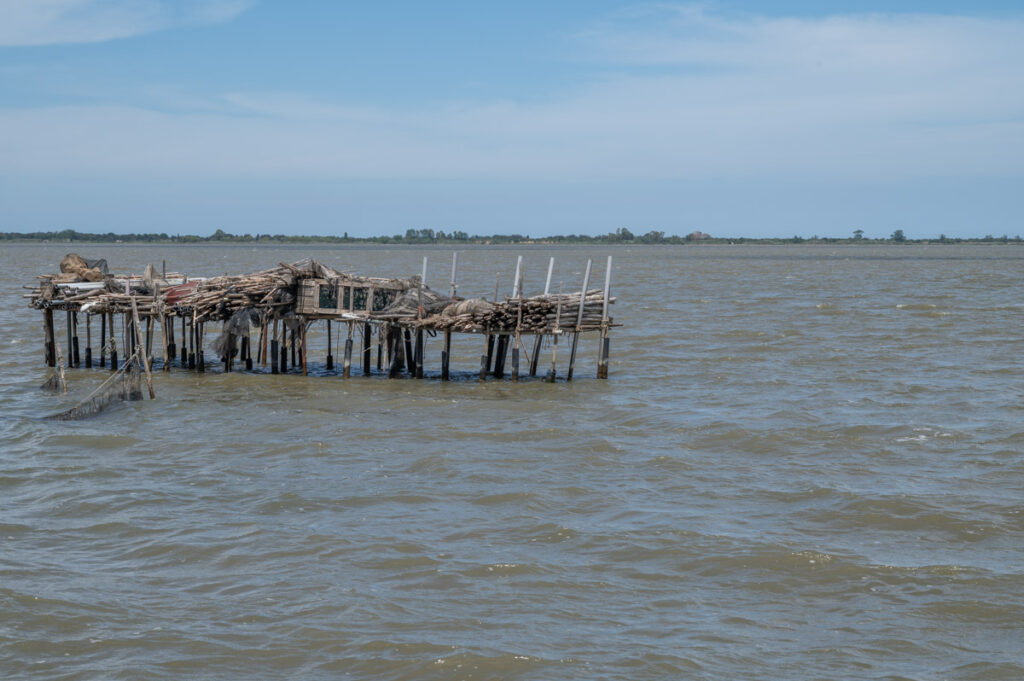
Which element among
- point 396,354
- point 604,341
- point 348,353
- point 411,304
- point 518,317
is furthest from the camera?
point 396,354

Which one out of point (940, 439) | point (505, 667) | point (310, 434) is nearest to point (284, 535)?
point (505, 667)

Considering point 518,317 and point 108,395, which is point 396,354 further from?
point 108,395

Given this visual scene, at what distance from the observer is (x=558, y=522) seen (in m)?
15.4

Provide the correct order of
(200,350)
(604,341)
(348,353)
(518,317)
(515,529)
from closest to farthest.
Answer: (515,529) → (518,317) → (348,353) → (604,341) → (200,350)

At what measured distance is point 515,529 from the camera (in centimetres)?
1513

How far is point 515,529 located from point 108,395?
11.5 meters

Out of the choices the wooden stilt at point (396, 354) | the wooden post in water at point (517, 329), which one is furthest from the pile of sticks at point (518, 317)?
the wooden stilt at point (396, 354)

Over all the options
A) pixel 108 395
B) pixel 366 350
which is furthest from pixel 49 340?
pixel 366 350

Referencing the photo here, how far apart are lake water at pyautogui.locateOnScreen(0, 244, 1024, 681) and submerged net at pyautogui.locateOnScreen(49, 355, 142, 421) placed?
0.93 feet

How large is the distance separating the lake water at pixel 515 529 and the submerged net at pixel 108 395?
284 millimetres

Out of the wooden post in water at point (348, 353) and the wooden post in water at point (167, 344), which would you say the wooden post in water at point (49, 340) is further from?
the wooden post in water at point (348, 353)

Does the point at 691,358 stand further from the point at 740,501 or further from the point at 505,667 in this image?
A: the point at 505,667

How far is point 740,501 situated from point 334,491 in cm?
633

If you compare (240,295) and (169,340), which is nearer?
(240,295)
